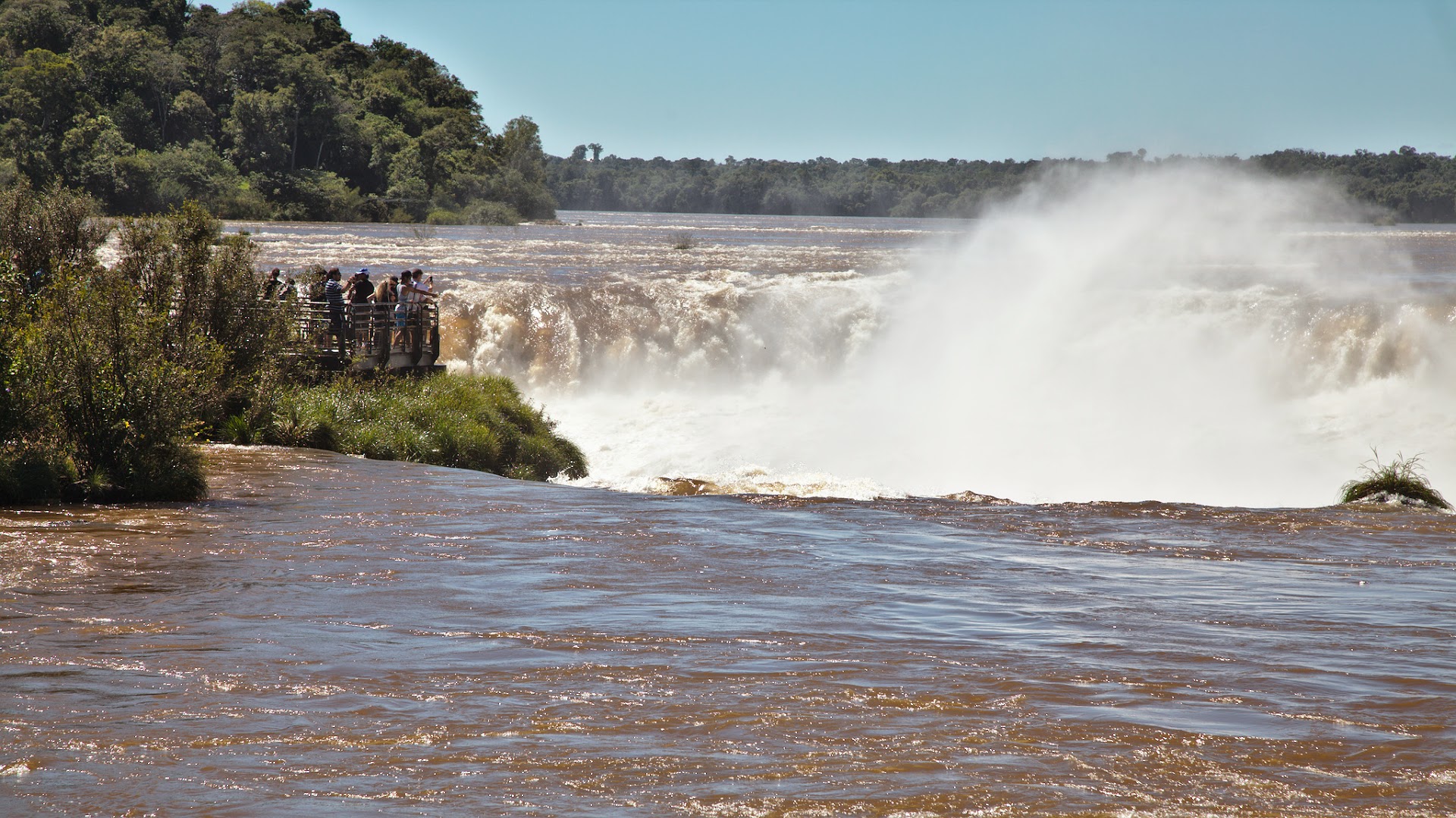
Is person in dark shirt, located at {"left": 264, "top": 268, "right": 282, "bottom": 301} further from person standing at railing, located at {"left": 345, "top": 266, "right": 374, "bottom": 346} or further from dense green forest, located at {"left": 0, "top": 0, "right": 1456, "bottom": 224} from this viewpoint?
dense green forest, located at {"left": 0, "top": 0, "right": 1456, "bottom": 224}

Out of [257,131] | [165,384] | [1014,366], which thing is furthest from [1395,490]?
[257,131]

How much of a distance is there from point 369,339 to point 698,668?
15.4 metres

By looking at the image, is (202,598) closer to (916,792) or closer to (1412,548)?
(916,792)

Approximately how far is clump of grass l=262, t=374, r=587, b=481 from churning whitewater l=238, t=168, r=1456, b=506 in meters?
1.23

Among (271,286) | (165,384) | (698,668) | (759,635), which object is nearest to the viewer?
(698,668)

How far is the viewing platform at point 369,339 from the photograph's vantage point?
20.6 metres

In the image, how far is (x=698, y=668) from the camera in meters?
7.84

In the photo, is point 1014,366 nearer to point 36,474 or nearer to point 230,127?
point 36,474

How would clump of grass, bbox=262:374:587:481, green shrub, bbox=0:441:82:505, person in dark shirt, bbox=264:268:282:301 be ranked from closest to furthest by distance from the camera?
green shrub, bbox=0:441:82:505, clump of grass, bbox=262:374:587:481, person in dark shirt, bbox=264:268:282:301

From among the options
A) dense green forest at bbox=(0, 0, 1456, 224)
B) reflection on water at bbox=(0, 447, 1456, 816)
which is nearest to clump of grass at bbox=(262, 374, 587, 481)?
reflection on water at bbox=(0, 447, 1456, 816)

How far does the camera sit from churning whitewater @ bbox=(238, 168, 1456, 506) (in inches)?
959

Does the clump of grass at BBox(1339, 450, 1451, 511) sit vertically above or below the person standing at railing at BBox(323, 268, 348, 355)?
below

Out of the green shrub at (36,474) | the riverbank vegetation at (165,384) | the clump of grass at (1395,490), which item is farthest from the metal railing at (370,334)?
the clump of grass at (1395,490)

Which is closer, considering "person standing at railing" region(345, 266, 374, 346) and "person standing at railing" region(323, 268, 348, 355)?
"person standing at railing" region(323, 268, 348, 355)
